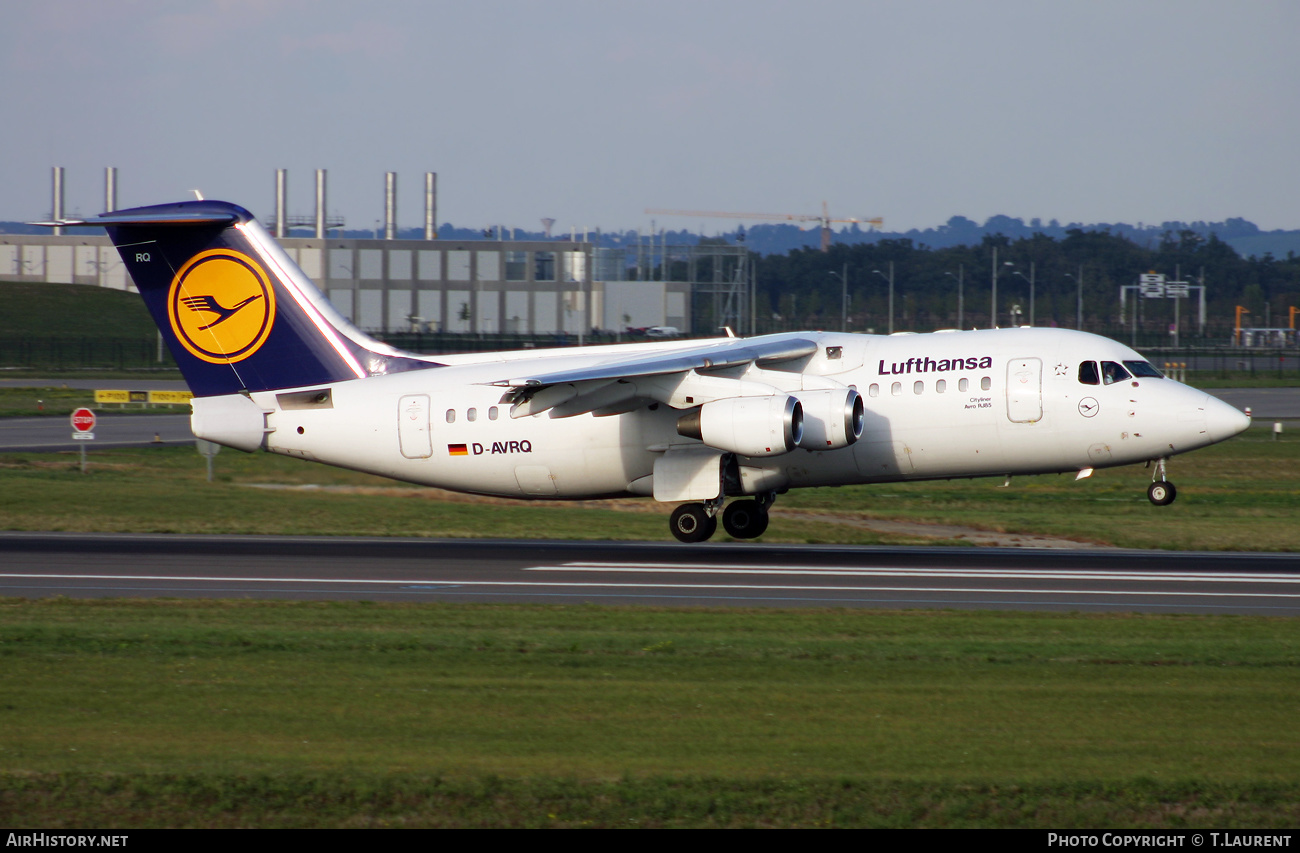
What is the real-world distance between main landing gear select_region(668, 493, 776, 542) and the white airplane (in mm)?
37

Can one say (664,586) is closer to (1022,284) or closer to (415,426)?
(415,426)

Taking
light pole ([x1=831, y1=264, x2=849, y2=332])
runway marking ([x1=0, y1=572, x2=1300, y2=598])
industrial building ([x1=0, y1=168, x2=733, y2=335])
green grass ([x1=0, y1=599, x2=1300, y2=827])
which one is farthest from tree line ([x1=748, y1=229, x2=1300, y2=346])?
green grass ([x1=0, y1=599, x2=1300, y2=827])

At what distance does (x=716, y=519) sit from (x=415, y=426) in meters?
5.78

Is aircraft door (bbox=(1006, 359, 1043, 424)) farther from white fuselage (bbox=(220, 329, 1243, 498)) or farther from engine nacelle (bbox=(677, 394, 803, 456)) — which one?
engine nacelle (bbox=(677, 394, 803, 456))

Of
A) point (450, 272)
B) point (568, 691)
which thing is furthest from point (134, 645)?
point (450, 272)

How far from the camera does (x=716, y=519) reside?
2392cm

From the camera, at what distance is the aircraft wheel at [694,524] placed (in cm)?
2391

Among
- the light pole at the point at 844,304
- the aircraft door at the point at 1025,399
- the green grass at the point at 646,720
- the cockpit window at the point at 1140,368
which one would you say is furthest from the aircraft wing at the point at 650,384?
the light pole at the point at 844,304

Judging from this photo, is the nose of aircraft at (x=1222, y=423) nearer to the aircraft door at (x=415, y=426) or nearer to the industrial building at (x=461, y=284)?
the aircraft door at (x=415, y=426)

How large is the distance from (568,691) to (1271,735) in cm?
572

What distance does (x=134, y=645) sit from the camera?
13828 mm

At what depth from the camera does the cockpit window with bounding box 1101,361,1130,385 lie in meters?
22.4

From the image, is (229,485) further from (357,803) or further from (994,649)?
(357,803)

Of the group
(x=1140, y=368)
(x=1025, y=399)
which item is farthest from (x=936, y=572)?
(x=1140, y=368)
